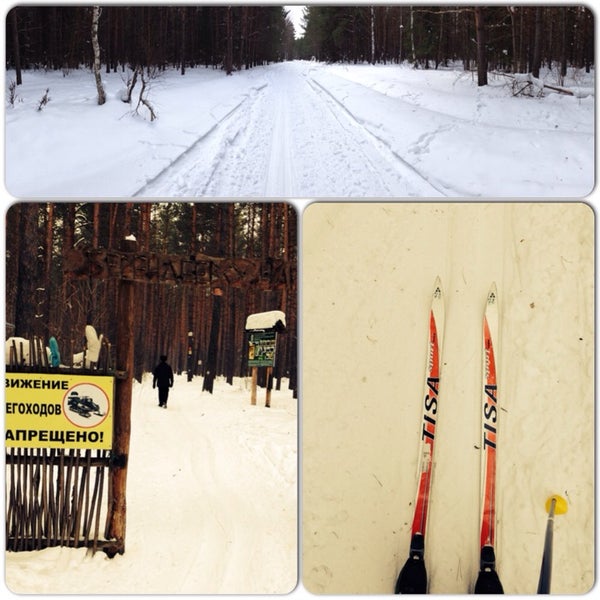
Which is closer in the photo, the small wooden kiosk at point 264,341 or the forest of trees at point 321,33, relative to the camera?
the forest of trees at point 321,33

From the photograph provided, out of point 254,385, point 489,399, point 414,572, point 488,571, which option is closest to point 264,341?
point 254,385

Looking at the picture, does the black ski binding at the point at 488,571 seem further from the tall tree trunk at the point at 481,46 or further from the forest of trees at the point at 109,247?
the tall tree trunk at the point at 481,46

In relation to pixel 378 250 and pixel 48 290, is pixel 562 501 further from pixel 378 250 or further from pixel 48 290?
pixel 48 290

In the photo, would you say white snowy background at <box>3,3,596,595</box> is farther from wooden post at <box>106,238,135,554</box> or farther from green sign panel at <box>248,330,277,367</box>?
green sign panel at <box>248,330,277,367</box>

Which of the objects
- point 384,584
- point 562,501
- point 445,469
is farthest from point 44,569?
point 562,501

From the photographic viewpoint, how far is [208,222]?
259cm

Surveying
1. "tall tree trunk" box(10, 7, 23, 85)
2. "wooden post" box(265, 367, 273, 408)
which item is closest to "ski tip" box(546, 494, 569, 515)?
"wooden post" box(265, 367, 273, 408)

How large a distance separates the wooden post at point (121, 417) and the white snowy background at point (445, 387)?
865mm

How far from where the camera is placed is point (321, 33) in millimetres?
2641

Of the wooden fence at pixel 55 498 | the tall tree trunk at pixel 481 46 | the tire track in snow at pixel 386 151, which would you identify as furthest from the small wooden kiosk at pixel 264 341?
the tall tree trunk at pixel 481 46

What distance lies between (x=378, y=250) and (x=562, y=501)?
4.68 feet

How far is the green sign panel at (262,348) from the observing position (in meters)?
2.71

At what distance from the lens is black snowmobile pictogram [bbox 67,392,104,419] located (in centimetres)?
245

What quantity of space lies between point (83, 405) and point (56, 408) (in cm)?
12
